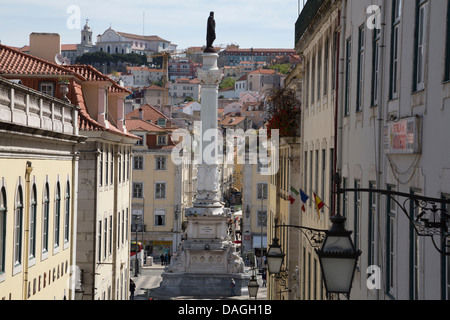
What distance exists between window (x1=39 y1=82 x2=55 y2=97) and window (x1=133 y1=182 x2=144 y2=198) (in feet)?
144

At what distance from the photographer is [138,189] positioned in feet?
→ 236

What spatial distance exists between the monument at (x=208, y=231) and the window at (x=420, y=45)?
41.5 meters

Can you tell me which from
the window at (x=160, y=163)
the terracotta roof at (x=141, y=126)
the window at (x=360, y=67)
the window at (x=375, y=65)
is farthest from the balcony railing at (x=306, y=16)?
the window at (x=160, y=163)

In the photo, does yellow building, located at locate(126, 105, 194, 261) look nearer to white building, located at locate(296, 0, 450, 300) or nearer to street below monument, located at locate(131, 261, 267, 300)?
street below monument, located at locate(131, 261, 267, 300)

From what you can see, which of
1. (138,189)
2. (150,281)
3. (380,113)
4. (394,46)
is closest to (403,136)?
(394,46)

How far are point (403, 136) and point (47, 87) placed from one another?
19.6 meters

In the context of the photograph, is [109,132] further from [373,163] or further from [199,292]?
[199,292]

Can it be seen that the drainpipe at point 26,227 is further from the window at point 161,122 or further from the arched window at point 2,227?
the window at point 161,122

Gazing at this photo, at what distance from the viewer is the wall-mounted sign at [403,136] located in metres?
9.47

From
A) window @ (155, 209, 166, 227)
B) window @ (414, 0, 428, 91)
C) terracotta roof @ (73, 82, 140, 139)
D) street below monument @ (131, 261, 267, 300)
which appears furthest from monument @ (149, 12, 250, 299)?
window @ (414, 0, 428, 91)

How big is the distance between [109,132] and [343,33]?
14.1 m

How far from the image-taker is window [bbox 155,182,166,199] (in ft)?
237

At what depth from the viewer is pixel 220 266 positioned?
171 feet

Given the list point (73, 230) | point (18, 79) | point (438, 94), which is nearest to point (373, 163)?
point (438, 94)
